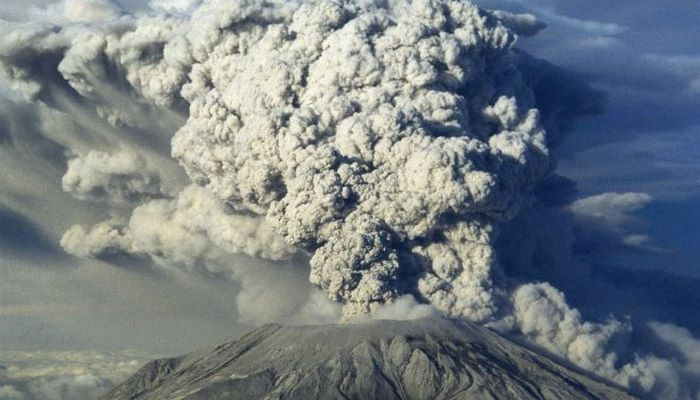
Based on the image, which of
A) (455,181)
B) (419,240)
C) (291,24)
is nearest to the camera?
(455,181)

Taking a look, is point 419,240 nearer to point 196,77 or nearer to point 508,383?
point 508,383

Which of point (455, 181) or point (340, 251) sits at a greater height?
point (455, 181)

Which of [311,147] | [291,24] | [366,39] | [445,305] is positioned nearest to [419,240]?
[445,305]

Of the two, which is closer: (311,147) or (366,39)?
Result: (311,147)

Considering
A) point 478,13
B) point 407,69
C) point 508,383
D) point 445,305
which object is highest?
point 478,13

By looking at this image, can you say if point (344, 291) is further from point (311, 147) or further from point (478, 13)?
point (478, 13)

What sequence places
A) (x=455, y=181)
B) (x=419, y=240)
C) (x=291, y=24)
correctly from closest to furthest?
(x=455, y=181)
(x=419, y=240)
(x=291, y=24)
